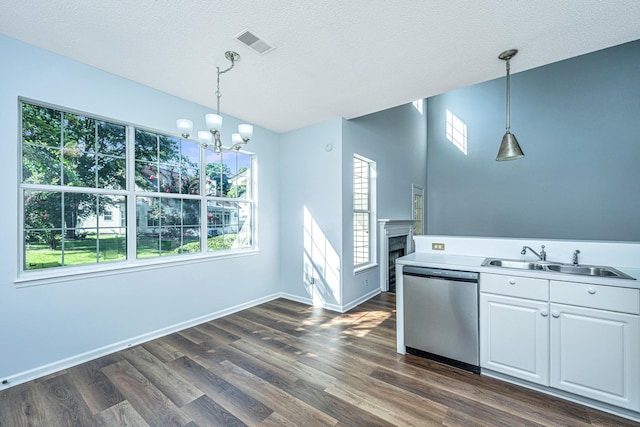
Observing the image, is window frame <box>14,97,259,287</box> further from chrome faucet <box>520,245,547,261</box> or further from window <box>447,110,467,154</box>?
window <box>447,110,467,154</box>

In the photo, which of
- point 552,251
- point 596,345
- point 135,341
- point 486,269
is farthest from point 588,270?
point 135,341

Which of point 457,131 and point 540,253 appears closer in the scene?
point 540,253

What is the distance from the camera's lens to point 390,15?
1861 millimetres

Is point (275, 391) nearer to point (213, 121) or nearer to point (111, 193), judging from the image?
point (213, 121)

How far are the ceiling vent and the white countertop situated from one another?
2.30m

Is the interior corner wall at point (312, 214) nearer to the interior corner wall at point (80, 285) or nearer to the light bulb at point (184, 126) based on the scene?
the interior corner wall at point (80, 285)

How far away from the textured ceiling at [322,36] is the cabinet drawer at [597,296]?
1.91 meters

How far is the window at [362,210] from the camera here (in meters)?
4.33

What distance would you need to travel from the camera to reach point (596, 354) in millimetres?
1810

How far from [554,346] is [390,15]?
270 centimetres

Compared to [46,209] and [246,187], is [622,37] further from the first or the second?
[46,209]

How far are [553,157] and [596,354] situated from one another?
545 centimetres

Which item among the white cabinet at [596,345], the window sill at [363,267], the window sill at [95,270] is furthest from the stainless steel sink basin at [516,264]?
the window sill at [95,270]

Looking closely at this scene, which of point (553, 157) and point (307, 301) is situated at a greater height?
point (553, 157)
